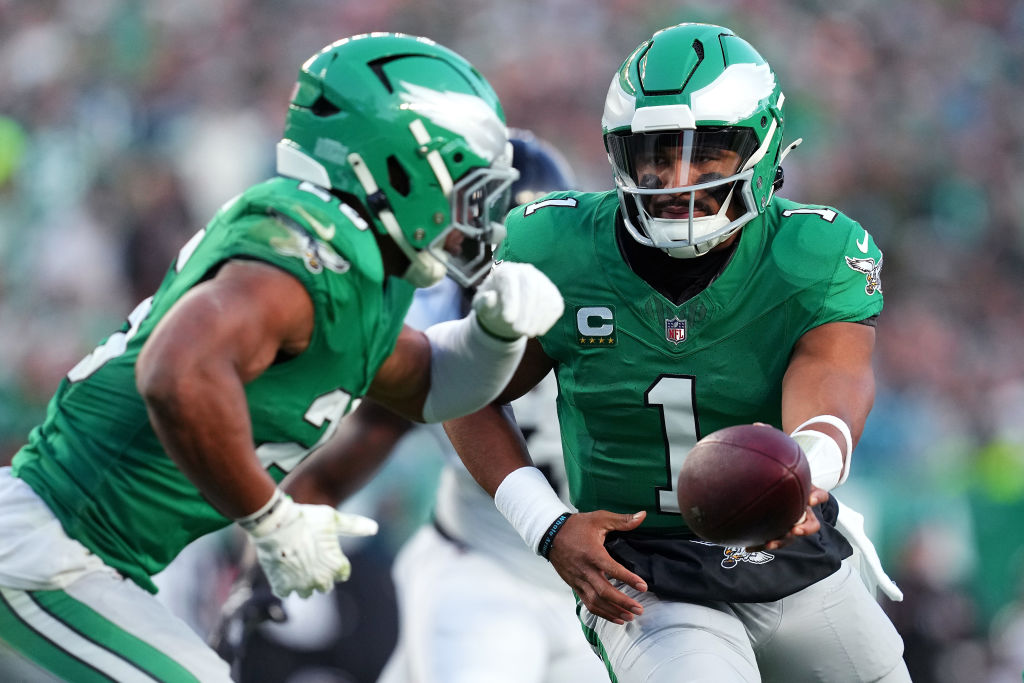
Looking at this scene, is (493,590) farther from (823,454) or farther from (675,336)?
(823,454)

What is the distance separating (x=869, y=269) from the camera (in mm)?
2723

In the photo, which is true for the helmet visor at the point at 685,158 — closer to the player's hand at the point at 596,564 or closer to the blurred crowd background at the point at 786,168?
the player's hand at the point at 596,564

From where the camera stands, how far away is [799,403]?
8.39 feet

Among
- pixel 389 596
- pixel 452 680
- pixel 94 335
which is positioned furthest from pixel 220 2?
pixel 452 680

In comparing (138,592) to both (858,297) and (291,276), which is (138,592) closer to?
(291,276)

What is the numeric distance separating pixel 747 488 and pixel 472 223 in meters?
0.74

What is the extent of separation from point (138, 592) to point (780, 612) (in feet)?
4.12

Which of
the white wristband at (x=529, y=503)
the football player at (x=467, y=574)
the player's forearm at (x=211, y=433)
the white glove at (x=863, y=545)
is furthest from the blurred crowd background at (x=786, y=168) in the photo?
the player's forearm at (x=211, y=433)

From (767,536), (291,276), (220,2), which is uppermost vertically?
(291,276)

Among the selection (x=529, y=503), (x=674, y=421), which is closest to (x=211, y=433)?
(x=529, y=503)

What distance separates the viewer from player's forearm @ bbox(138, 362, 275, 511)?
1973mm

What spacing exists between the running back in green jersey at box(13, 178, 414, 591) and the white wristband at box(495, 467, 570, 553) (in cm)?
51

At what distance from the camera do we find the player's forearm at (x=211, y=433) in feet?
6.47

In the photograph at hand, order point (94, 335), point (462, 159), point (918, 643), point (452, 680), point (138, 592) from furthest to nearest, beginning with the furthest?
point (94, 335) < point (918, 643) < point (452, 680) < point (462, 159) < point (138, 592)
